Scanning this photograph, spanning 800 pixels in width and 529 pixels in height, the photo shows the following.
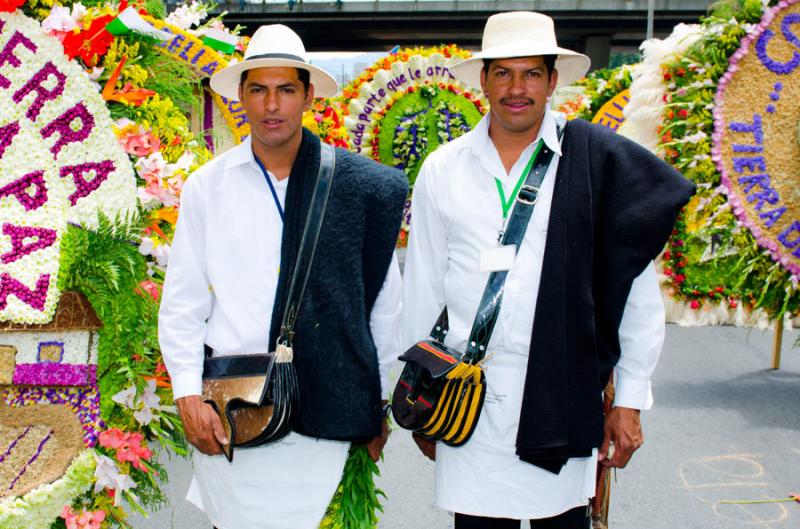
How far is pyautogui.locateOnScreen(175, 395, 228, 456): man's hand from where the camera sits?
214 cm

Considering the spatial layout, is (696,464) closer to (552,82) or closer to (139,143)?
(552,82)

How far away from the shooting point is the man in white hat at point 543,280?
7.00 feet

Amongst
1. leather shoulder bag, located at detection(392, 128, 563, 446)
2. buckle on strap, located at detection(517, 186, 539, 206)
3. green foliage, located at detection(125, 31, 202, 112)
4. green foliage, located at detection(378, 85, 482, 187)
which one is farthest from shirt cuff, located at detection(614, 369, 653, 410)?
green foliage, located at detection(378, 85, 482, 187)

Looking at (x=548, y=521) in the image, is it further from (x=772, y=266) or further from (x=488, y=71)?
(x=772, y=266)

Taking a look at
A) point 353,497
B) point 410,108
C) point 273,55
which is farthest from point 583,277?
point 410,108

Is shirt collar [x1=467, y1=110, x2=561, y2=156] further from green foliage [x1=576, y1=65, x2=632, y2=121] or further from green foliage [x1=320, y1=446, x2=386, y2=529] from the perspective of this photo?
green foliage [x1=576, y1=65, x2=632, y2=121]

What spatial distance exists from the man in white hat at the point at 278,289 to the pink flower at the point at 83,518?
0.54 metres

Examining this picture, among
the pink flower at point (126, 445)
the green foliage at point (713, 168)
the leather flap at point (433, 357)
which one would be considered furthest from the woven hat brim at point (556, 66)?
the green foliage at point (713, 168)

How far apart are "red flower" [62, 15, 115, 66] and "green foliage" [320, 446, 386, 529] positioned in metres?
1.53

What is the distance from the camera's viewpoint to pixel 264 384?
6.81 ft

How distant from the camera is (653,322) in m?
2.22

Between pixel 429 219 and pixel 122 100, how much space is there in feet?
3.81

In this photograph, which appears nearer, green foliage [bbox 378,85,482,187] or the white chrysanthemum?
the white chrysanthemum

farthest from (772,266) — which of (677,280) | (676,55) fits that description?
(676,55)
